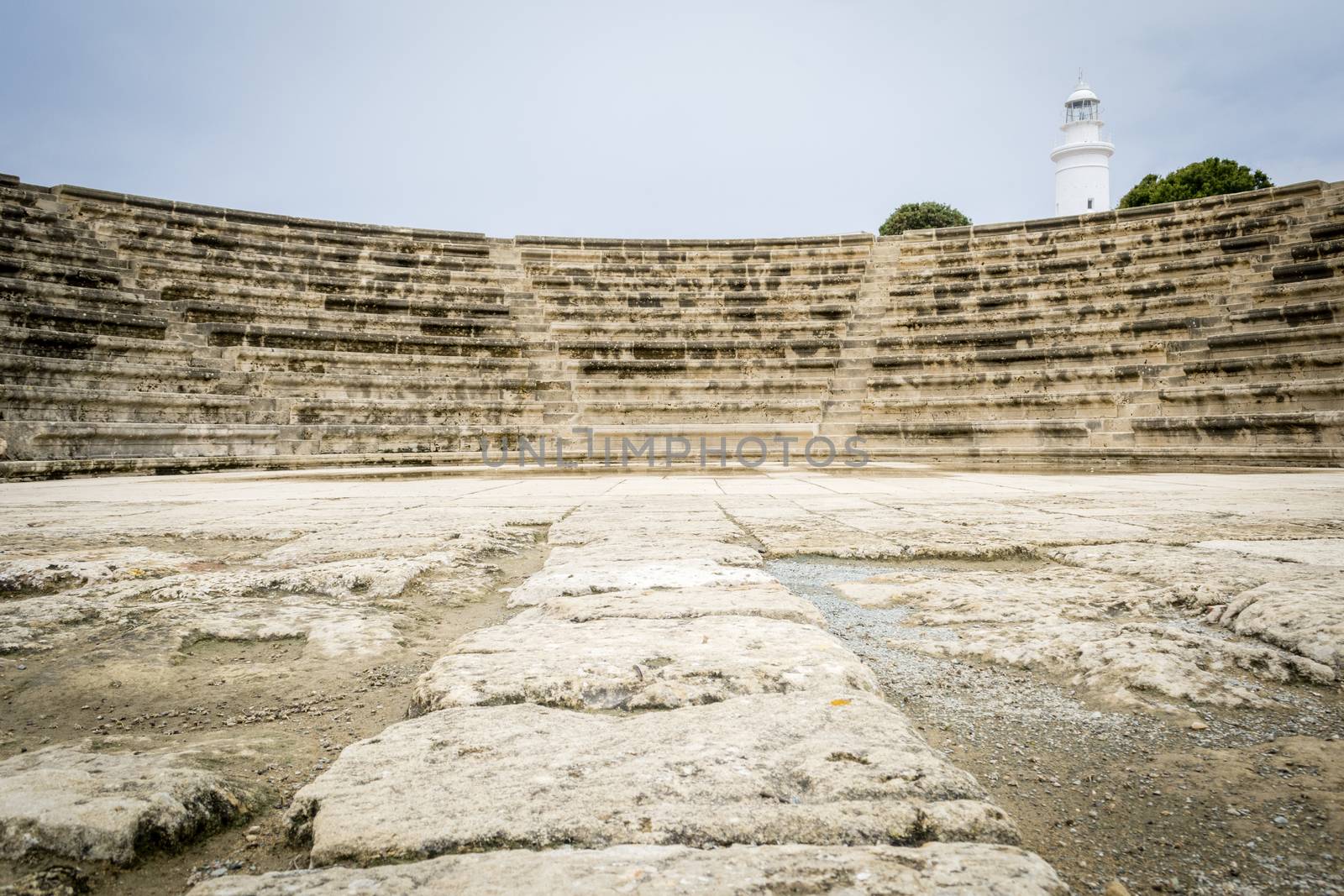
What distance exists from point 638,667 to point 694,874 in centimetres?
52

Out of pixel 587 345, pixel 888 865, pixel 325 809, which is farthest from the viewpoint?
pixel 587 345

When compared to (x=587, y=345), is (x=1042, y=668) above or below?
below

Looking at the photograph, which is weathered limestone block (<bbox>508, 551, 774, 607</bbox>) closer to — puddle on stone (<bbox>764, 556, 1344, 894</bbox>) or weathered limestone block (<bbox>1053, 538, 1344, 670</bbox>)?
puddle on stone (<bbox>764, 556, 1344, 894</bbox>)

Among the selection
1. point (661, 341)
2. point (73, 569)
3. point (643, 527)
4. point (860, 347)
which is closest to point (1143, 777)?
point (643, 527)

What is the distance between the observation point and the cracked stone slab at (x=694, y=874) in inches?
23.2

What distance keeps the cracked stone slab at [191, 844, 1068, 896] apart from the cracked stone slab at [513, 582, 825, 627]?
77 centimetres

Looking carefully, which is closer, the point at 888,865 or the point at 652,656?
the point at 888,865

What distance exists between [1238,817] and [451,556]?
1.95 m

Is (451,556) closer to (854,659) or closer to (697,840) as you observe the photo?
(854,659)

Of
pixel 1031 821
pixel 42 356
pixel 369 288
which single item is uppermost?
pixel 369 288

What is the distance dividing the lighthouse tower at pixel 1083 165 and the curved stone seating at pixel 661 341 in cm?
4761

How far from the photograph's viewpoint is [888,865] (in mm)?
616

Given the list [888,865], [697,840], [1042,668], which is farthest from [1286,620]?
[697,840]

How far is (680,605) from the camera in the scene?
1505 millimetres
